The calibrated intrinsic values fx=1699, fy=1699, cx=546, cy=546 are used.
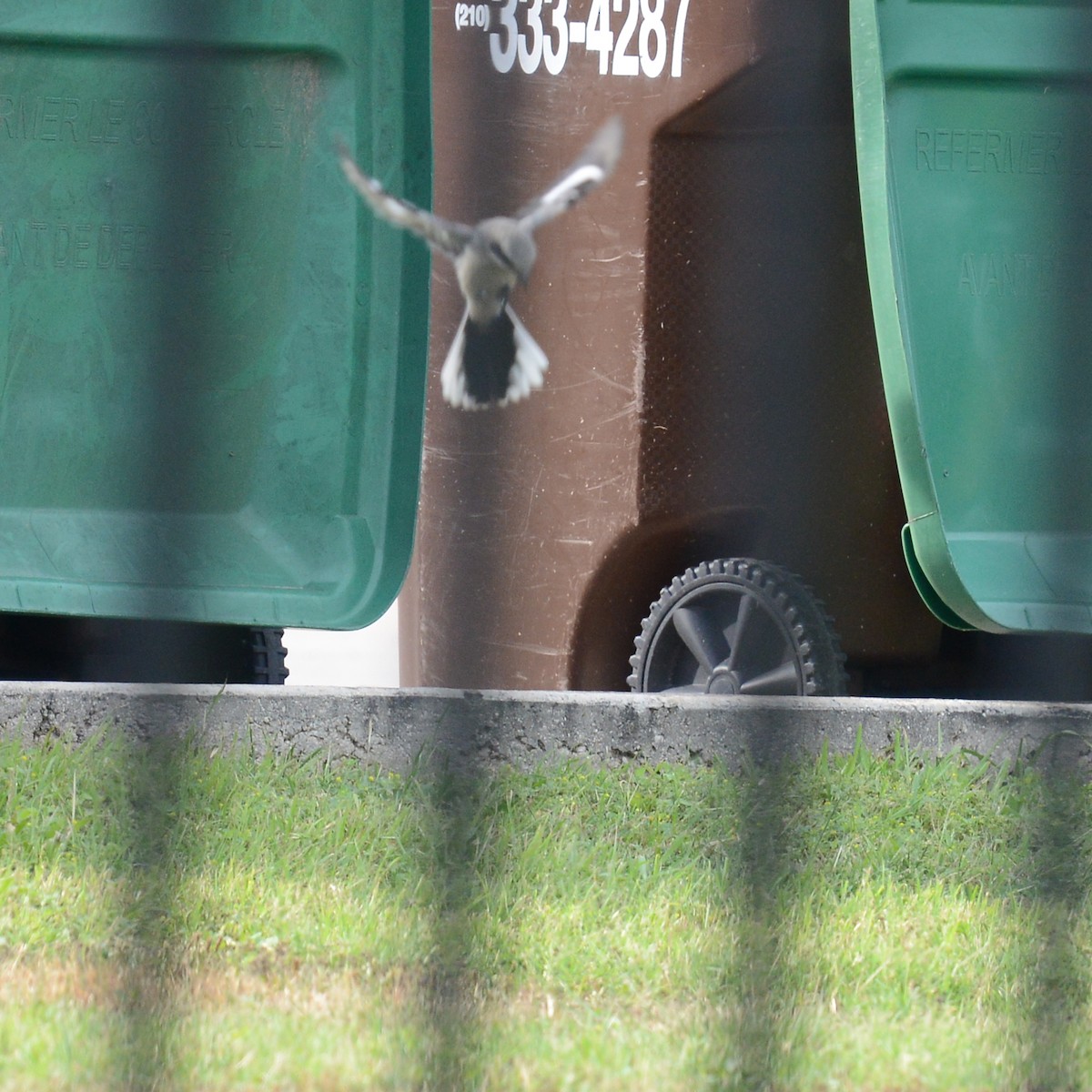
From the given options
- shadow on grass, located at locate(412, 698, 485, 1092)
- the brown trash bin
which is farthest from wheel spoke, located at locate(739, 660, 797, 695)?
shadow on grass, located at locate(412, 698, 485, 1092)

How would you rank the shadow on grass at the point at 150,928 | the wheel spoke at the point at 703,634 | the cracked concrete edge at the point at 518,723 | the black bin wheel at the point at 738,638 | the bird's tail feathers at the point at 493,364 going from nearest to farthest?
the shadow on grass at the point at 150,928 → the cracked concrete edge at the point at 518,723 → the black bin wheel at the point at 738,638 → the wheel spoke at the point at 703,634 → the bird's tail feathers at the point at 493,364

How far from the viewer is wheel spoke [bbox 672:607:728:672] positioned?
126 inches

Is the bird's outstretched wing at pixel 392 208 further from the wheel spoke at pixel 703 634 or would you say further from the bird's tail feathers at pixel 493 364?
the wheel spoke at pixel 703 634

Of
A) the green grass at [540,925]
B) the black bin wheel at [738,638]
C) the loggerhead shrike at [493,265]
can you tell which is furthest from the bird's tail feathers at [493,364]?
the green grass at [540,925]

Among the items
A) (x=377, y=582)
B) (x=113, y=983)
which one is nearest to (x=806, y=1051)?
(x=113, y=983)

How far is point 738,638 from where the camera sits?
124 inches

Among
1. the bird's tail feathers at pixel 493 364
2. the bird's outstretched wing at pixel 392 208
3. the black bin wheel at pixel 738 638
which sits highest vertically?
the bird's outstretched wing at pixel 392 208

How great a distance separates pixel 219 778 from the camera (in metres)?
2.65

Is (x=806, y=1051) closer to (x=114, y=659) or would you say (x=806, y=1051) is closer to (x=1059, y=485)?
(x=1059, y=485)

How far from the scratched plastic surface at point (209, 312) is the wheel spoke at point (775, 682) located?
691mm

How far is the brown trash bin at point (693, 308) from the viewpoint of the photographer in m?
3.21

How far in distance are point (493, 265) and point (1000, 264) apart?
957 millimetres

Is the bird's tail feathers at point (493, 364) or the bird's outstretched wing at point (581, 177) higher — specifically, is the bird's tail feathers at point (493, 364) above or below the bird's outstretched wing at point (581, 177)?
below

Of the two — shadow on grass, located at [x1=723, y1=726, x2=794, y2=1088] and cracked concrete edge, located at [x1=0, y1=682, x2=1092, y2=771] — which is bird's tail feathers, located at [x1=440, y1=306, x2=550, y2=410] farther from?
shadow on grass, located at [x1=723, y1=726, x2=794, y2=1088]
